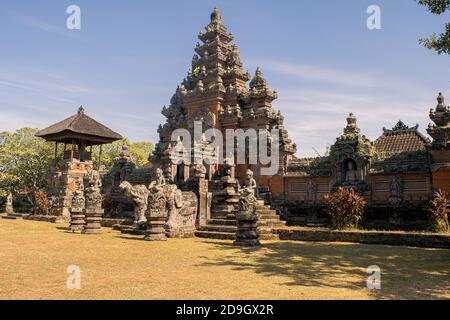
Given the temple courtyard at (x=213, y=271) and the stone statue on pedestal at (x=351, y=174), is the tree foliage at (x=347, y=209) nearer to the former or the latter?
the stone statue on pedestal at (x=351, y=174)

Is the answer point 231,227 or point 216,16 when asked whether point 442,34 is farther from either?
point 216,16

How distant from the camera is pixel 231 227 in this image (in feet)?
57.6

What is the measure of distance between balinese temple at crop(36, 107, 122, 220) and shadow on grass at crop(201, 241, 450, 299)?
638 inches

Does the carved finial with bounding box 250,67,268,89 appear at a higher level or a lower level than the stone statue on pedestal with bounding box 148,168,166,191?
higher

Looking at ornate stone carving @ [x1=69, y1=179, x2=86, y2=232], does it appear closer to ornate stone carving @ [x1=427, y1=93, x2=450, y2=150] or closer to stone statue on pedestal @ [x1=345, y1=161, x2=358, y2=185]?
stone statue on pedestal @ [x1=345, y1=161, x2=358, y2=185]

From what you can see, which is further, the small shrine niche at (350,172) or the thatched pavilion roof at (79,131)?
the thatched pavilion roof at (79,131)

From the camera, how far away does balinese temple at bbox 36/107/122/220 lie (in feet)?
85.4

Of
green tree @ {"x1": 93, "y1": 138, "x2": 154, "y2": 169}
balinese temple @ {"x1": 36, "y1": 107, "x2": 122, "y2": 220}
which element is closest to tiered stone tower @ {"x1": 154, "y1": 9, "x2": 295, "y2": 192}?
balinese temple @ {"x1": 36, "y1": 107, "x2": 122, "y2": 220}

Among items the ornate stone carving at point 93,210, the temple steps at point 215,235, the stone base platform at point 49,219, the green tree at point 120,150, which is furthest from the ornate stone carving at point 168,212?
the green tree at point 120,150

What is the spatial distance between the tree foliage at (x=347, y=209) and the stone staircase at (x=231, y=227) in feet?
9.07

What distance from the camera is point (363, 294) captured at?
650 centimetres

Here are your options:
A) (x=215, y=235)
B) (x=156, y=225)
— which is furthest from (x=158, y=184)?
(x=215, y=235)

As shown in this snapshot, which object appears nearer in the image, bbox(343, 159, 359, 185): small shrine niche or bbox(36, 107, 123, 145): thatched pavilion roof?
bbox(343, 159, 359, 185): small shrine niche

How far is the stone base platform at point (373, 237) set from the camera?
45.1 feet
